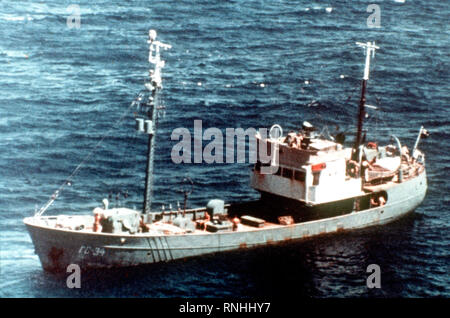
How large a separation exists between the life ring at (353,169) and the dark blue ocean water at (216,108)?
188 inches

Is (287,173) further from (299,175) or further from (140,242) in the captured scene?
(140,242)

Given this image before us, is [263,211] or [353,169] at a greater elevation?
[353,169]

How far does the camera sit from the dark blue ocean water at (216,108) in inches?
1718

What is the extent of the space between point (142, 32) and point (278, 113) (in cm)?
3274

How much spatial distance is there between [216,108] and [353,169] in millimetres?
25822

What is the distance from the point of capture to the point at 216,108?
7500 centimetres

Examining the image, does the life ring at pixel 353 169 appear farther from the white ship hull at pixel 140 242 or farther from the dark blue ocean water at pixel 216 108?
the dark blue ocean water at pixel 216 108

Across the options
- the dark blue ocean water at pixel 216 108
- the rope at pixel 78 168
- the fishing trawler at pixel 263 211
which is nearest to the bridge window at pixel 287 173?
the fishing trawler at pixel 263 211

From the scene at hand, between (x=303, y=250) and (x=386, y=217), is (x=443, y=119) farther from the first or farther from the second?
(x=303, y=250)

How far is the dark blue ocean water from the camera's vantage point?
143 feet

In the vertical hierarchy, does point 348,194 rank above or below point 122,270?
above

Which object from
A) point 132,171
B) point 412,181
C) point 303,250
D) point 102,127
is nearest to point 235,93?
point 102,127

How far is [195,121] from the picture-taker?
7112 centimetres

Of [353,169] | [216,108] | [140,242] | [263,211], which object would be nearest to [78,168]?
[263,211]
